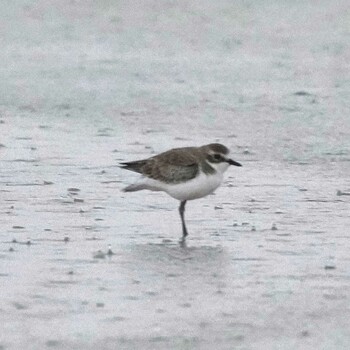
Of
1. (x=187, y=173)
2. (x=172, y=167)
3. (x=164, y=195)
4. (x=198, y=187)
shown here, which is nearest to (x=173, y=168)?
(x=172, y=167)

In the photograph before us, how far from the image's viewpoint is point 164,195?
13.4 meters

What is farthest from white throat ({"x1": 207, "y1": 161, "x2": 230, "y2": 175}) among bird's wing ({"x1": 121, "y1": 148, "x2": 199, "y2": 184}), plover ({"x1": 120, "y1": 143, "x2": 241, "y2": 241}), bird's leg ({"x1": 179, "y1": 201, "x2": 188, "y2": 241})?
bird's leg ({"x1": 179, "y1": 201, "x2": 188, "y2": 241})

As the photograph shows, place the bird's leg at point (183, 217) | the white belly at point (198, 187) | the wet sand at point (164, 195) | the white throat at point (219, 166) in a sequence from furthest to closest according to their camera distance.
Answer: the white throat at point (219, 166) → the white belly at point (198, 187) → the bird's leg at point (183, 217) → the wet sand at point (164, 195)

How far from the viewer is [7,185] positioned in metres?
13.5

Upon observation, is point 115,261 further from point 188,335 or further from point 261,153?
point 261,153

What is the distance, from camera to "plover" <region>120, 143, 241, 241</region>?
11.8 meters

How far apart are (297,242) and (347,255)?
0.57 m

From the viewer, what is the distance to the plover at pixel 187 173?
11.8 m

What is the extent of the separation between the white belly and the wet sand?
265mm

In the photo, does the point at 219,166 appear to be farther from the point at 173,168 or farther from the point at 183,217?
the point at 183,217

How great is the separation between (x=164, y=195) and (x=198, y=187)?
5.38 feet

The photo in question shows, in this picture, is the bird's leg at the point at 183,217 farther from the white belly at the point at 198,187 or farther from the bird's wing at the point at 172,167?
the bird's wing at the point at 172,167

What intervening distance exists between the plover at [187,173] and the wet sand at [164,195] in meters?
0.28

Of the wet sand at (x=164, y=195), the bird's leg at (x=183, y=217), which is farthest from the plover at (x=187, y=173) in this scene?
the wet sand at (x=164, y=195)
